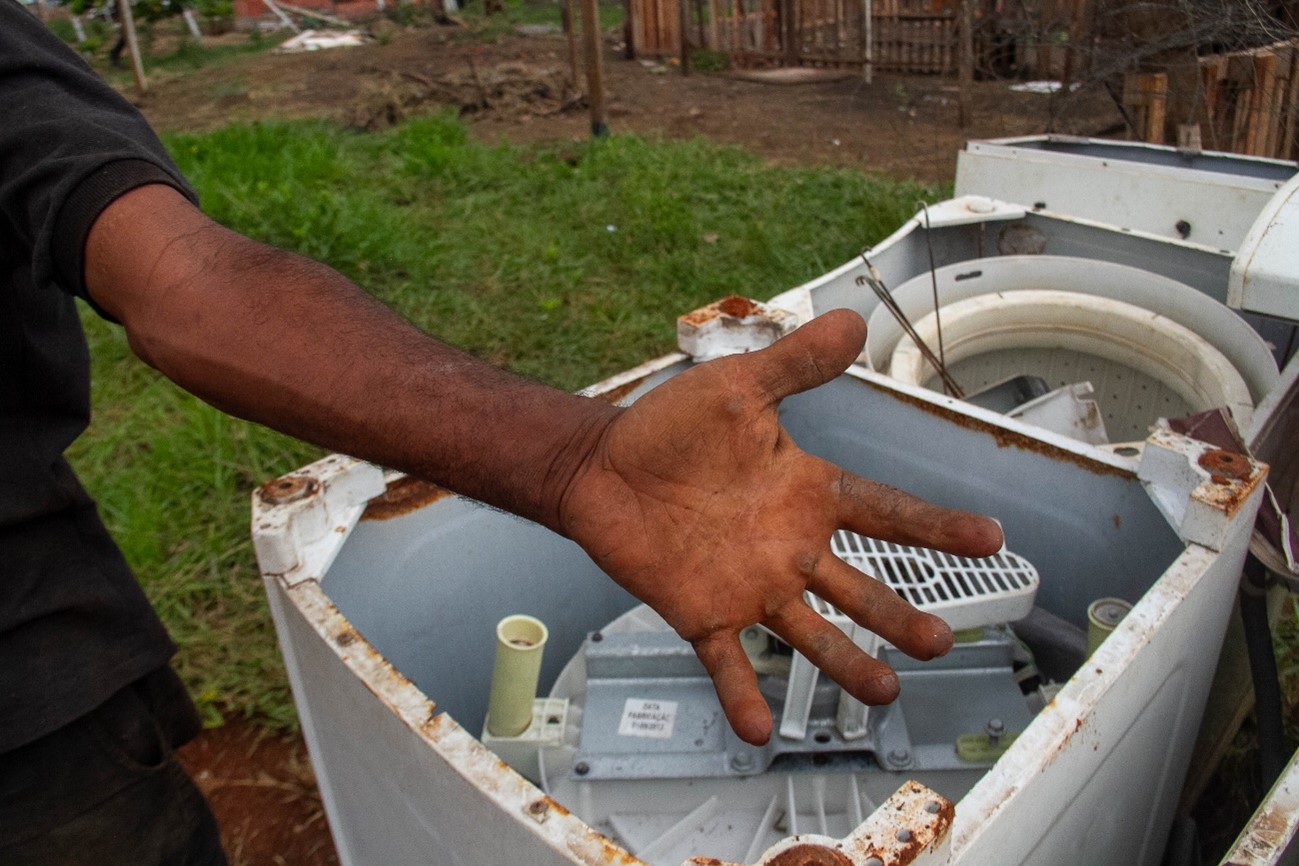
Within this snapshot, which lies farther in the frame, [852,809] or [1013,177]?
[1013,177]

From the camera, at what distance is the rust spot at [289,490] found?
58.1 inches

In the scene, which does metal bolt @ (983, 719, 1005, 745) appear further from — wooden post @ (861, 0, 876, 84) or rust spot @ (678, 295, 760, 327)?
wooden post @ (861, 0, 876, 84)

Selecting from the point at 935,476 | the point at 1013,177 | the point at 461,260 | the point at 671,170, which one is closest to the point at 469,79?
the point at 671,170

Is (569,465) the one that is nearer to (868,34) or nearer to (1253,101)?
(1253,101)

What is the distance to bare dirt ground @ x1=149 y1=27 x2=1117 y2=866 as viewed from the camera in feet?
25.0

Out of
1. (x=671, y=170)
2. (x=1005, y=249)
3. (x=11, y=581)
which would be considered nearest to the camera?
(x=11, y=581)

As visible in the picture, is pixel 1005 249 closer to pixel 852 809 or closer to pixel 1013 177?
pixel 1013 177

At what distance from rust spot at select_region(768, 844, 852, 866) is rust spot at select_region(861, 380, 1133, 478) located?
1.08 metres

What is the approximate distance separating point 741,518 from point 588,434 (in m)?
0.19

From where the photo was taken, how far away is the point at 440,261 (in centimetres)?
529

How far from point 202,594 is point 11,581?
1897 mm

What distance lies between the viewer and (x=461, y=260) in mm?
5320

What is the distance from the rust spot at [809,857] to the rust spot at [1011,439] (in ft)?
3.55

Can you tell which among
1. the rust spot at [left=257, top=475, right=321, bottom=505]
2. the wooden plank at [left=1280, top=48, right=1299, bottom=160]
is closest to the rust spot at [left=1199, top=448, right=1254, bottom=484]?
the rust spot at [left=257, top=475, right=321, bottom=505]
